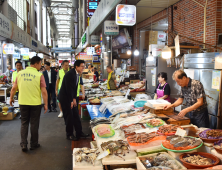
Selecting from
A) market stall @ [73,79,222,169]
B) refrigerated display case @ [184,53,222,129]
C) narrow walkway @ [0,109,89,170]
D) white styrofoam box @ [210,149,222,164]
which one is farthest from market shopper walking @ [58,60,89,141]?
white styrofoam box @ [210,149,222,164]

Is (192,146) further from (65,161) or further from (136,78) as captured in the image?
(136,78)

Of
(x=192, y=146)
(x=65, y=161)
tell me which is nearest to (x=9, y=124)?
(x=65, y=161)

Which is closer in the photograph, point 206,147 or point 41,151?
point 206,147

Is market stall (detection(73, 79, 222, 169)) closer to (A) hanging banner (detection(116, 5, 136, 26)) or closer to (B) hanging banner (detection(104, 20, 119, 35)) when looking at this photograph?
(A) hanging banner (detection(116, 5, 136, 26))

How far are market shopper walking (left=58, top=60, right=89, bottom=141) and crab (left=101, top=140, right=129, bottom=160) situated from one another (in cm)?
236

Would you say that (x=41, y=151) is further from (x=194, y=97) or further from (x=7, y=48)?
(x=7, y=48)

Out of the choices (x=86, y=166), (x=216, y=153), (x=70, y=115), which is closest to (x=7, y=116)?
(x=70, y=115)

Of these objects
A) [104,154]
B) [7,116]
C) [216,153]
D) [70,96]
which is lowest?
[7,116]

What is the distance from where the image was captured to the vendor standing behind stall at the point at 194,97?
3848mm

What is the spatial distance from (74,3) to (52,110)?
3501 centimetres

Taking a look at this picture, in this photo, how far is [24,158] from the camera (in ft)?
14.4

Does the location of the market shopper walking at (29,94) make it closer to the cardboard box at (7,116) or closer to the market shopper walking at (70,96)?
the market shopper walking at (70,96)

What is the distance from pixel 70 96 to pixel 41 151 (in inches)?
55.7

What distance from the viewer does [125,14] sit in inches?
285
